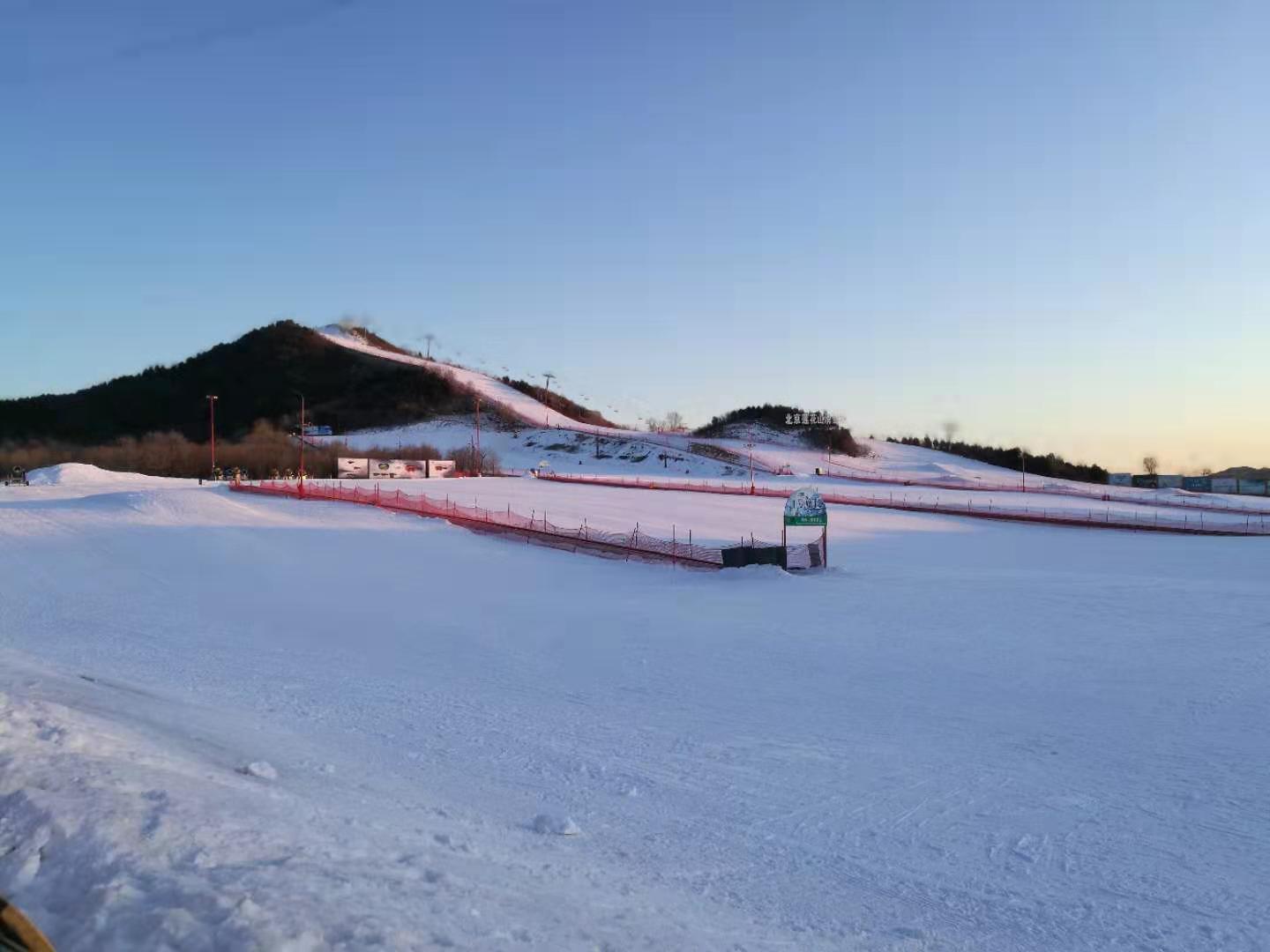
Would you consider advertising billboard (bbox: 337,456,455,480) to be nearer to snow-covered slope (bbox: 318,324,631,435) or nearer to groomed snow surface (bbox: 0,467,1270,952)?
groomed snow surface (bbox: 0,467,1270,952)

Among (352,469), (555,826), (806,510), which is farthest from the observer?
(352,469)

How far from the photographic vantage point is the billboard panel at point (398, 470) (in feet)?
221

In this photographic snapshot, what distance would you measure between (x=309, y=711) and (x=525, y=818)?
5124mm

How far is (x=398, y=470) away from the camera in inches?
2694

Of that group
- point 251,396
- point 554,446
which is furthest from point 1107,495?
point 251,396

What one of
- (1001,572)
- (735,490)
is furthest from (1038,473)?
(1001,572)

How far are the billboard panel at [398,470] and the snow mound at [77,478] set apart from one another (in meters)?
15.0

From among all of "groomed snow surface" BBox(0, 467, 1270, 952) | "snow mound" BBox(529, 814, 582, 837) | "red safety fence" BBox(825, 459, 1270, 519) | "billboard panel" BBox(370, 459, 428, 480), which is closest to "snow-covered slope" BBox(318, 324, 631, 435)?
"red safety fence" BBox(825, 459, 1270, 519)

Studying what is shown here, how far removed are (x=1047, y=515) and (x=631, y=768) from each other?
5045 centimetres

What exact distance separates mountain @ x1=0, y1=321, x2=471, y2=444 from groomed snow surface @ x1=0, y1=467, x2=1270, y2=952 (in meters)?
118

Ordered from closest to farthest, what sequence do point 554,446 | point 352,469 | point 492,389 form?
point 352,469 → point 554,446 → point 492,389

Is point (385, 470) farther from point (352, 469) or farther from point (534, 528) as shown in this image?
point (534, 528)

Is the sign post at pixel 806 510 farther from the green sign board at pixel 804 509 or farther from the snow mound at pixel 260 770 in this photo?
the snow mound at pixel 260 770

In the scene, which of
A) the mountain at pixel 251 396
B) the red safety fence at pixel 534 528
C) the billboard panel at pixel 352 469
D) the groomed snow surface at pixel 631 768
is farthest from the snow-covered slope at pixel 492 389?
the groomed snow surface at pixel 631 768
